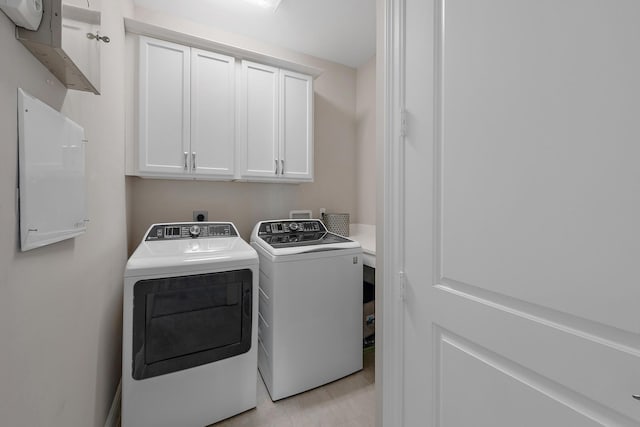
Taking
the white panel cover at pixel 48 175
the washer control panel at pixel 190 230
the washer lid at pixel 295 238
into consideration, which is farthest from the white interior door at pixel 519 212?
the washer control panel at pixel 190 230

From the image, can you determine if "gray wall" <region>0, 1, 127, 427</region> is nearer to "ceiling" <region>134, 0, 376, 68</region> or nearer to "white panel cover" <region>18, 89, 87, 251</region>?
"white panel cover" <region>18, 89, 87, 251</region>

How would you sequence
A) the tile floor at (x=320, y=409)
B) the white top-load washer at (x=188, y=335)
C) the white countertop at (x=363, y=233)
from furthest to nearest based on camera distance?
the white countertop at (x=363, y=233), the tile floor at (x=320, y=409), the white top-load washer at (x=188, y=335)

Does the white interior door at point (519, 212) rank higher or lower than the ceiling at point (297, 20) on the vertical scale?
lower

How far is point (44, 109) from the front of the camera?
76 centimetres

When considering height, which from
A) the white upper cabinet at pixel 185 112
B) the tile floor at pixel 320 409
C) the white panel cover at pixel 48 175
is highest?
the white upper cabinet at pixel 185 112

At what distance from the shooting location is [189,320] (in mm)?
1410

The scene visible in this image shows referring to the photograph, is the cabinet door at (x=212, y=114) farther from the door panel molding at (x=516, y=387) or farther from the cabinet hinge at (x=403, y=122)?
the door panel molding at (x=516, y=387)

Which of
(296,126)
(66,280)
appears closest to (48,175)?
(66,280)

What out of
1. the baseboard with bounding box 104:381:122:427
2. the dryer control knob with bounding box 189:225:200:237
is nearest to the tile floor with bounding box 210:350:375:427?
the baseboard with bounding box 104:381:122:427

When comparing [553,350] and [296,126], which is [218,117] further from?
[553,350]

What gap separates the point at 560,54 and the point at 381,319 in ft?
3.41

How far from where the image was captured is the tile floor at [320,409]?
60.8 inches

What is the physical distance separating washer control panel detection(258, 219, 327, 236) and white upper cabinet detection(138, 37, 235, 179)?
52 centimetres

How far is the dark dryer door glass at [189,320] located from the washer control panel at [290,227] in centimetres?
73
